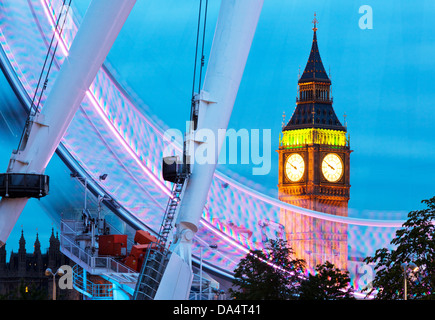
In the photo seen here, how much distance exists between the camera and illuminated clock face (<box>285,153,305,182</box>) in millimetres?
196250

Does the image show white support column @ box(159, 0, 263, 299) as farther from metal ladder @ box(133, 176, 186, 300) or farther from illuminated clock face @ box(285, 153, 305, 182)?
illuminated clock face @ box(285, 153, 305, 182)

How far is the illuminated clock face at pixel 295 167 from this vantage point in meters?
196

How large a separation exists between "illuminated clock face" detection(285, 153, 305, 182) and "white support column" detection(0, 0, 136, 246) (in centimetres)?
16112

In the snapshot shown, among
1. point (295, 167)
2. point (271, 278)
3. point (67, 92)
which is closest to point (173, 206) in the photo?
point (67, 92)

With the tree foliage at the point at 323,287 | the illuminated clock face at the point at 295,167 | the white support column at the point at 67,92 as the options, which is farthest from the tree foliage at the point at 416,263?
the illuminated clock face at the point at 295,167

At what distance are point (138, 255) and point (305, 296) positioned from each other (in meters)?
13.6

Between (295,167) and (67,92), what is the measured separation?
16371cm

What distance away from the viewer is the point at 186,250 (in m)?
32.8

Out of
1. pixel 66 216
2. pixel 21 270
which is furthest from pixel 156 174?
pixel 21 270

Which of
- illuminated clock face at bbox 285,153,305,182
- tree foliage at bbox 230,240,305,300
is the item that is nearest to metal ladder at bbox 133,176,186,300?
tree foliage at bbox 230,240,305,300

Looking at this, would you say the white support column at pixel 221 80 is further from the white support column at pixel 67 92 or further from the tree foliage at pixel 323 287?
Result: the tree foliage at pixel 323 287

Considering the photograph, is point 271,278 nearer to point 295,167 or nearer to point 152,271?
point 152,271

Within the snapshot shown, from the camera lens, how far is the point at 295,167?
19800 centimetres

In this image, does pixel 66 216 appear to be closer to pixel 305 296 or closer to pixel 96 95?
pixel 96 95
